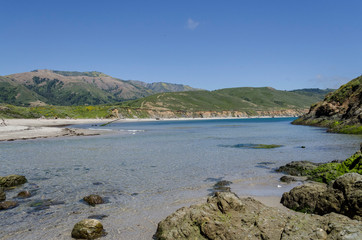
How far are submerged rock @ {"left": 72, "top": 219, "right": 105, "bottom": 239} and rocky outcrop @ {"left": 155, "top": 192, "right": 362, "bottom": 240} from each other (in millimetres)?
2375

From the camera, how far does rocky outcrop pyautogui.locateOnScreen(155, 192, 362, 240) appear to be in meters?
8.11

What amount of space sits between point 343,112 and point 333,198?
72.1m

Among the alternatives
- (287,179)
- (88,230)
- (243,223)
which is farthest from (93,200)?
(287,179)

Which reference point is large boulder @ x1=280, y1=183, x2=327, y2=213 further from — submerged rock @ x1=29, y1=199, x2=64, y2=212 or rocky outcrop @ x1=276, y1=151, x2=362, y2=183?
submerged rock @ x1=29, y1=199, x2=64, y2=212

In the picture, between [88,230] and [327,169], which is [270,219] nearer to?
[88,230]

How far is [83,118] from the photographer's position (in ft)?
550

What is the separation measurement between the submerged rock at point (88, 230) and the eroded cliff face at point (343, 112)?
192 feet

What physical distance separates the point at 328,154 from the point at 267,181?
16455 millimetres

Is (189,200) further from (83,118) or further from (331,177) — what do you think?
(83,118)

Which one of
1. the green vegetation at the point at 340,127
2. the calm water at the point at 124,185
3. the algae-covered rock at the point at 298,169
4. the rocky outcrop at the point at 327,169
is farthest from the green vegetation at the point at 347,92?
the rocky outcrop at the point at 327,169

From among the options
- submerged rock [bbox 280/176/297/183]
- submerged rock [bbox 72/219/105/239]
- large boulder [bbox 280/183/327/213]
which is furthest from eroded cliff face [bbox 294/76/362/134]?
submerged rock [bbox 72/219/105/239]

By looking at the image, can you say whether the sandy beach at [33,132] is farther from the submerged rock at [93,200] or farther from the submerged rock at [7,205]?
the submerged rock at [93,200]

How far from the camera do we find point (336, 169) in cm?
1880

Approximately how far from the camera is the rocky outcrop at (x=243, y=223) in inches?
319
